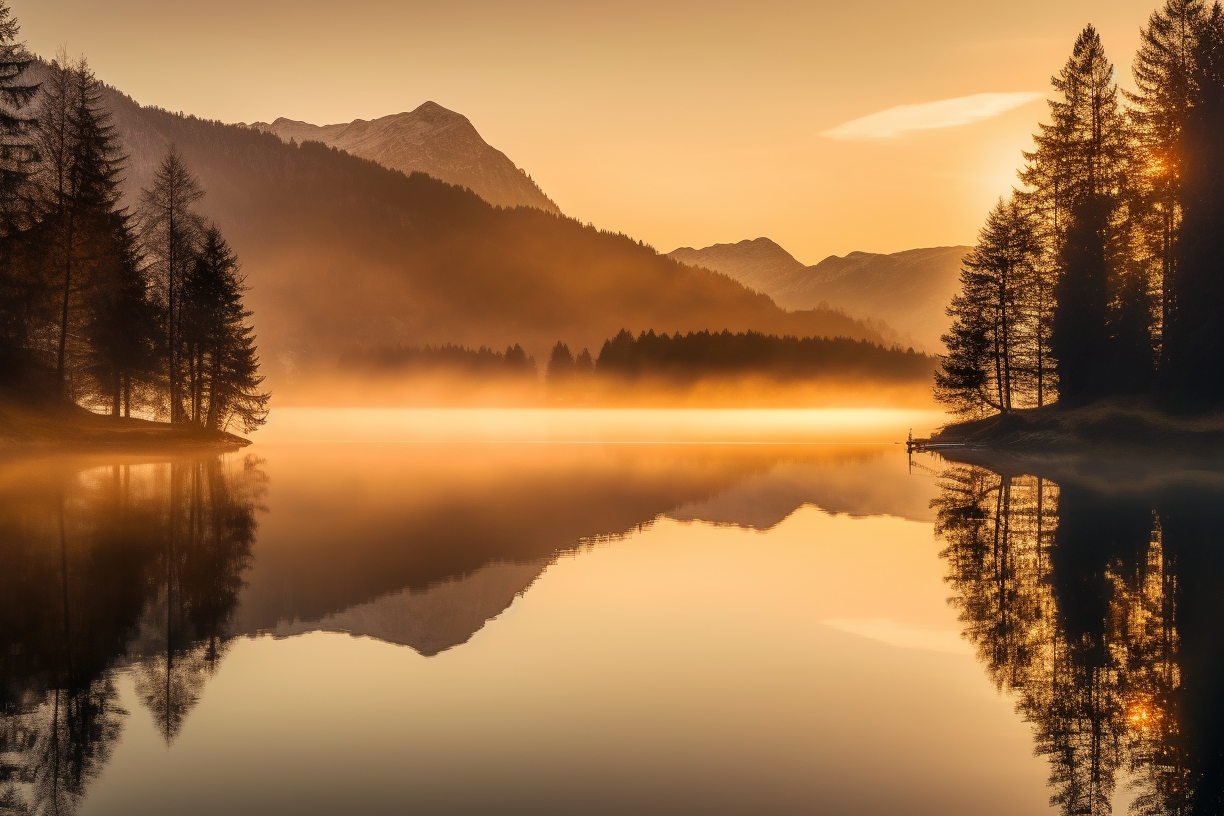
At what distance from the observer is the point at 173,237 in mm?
71625

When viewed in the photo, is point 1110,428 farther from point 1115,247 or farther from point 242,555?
point 242,555

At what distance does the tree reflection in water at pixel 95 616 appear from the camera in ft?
39.6

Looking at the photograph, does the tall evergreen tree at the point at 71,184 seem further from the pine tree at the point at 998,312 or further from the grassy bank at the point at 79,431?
A: the pine tree at the point at 998,312

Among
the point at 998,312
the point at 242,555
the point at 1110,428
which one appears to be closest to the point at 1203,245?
the point at 1110,428

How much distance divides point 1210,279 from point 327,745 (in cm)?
6125

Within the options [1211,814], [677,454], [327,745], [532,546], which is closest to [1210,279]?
[677,454]

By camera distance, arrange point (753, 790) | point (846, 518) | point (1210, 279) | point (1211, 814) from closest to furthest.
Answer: point (1211, 814)
point (753, 790)
point (846, 518)
point (1210, 279)

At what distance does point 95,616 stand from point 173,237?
5901 cm

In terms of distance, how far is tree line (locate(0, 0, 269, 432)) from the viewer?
60125mm

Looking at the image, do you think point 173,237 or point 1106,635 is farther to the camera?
point 173,237

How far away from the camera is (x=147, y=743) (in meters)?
12.5

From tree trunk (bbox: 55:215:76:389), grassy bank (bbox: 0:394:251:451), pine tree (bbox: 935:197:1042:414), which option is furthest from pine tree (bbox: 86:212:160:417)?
pine tree (bbox: 935:197:1042:414)

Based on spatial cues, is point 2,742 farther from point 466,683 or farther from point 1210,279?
point 1210,279

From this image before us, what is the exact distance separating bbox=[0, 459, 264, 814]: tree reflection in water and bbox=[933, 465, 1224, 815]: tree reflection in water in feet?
36.2
